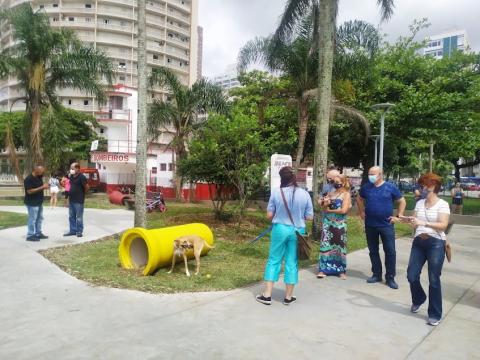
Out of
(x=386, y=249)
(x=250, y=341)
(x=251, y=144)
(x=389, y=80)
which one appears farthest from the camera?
(x=389, y=80)

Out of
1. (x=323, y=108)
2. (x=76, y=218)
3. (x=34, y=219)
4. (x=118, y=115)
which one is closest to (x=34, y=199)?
(x=34, y=219)

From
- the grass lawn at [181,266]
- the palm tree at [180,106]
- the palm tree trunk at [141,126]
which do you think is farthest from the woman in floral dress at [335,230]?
the palm tree at [180,106]

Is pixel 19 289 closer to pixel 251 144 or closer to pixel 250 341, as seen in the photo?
pixel 250 341

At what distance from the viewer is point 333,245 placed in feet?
21.3

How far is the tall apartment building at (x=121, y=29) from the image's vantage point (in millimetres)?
69062

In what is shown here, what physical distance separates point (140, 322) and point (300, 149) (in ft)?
43.3

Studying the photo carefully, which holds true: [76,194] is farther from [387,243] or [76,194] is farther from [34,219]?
[387,243]

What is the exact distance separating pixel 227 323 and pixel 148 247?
222 cm

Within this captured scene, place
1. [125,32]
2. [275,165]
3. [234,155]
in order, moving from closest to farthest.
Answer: [275,165] → [234,155] → [125,32]

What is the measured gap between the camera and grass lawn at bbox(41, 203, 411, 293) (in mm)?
5879

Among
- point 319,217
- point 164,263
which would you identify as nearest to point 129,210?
point 319,217

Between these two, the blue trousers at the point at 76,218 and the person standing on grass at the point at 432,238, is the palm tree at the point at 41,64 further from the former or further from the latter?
the person standing on grass at the point at 432,238

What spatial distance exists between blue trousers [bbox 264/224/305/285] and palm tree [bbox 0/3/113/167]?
15335 mm

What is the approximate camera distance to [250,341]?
3.99m
